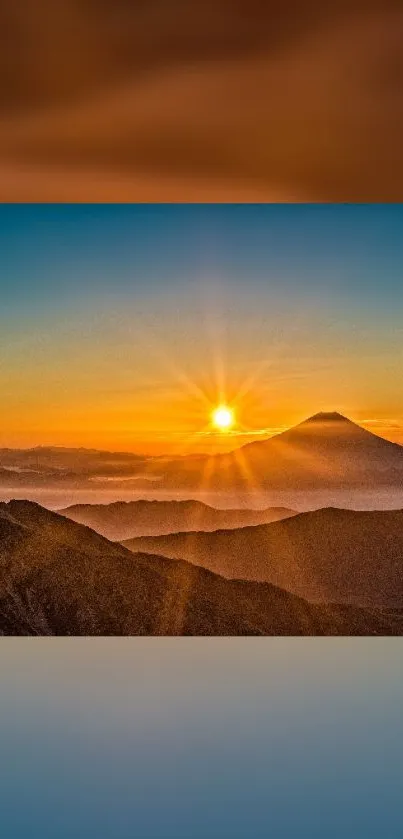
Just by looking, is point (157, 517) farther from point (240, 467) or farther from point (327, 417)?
point (327, 417)

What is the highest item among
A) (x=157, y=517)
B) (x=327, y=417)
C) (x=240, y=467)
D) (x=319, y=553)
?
(x=327, y=417)

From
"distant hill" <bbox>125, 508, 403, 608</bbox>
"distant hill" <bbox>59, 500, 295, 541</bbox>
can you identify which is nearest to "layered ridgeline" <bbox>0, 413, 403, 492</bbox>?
"distant hill" <bbox>59, 500, 295, 541</bbox>

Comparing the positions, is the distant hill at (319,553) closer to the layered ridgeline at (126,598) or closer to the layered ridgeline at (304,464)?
the layered ridgeline at (126,598)

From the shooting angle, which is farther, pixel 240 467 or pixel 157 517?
pixel 240 467

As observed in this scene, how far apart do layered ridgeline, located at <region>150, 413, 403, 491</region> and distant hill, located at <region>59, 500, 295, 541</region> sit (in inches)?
6.6

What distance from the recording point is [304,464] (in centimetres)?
747

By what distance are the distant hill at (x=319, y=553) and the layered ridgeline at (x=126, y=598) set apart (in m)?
0.09

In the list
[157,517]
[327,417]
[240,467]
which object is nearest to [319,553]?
[240,467]

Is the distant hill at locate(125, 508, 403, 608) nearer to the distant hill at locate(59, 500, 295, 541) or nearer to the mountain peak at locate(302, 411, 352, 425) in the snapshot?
the distant hill at locate(59, 500, 295, 541)

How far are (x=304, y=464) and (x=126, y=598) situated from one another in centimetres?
149

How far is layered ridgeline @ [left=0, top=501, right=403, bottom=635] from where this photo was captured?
712 centimetres
